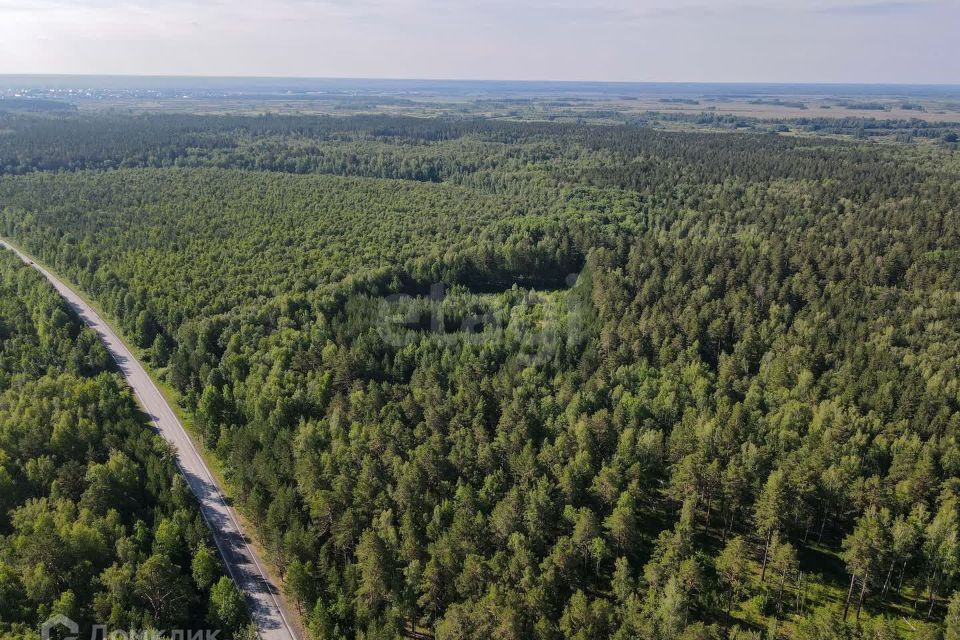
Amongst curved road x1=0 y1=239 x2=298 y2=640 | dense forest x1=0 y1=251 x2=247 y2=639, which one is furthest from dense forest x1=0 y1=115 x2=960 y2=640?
dense forest x1=0 y1=251 x2=247 y2=639

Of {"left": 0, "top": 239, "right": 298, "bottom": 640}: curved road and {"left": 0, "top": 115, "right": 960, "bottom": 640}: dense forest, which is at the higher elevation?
{"left": 0, "top": 115, "right": 960, "bottom": 640}: dense forest

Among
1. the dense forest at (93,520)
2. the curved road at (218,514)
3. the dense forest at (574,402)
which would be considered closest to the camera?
the dense forest at (93,520)

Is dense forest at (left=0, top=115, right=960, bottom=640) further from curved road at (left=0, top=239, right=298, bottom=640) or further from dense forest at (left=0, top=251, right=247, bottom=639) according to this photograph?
dense forest at (left=0, top=251, right=247, bottom=639)

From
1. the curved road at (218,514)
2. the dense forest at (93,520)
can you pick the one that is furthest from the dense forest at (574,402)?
the dense forest at (93,520)

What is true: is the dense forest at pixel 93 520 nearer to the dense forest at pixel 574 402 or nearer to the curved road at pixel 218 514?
the curved road at pixel 218 514

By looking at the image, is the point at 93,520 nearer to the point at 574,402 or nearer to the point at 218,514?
the point at 218,514
